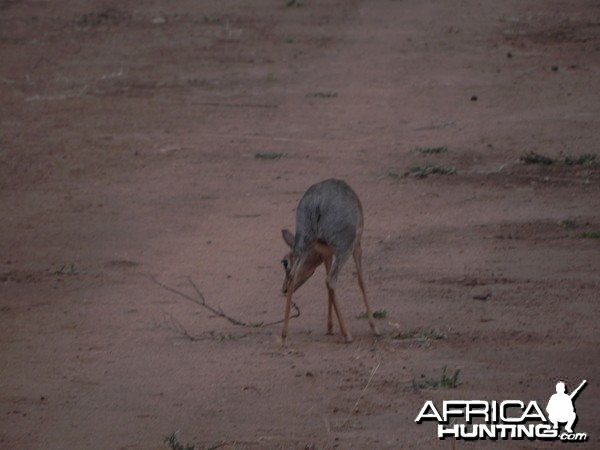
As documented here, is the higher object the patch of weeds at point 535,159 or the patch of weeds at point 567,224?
the patch of weeds at point 567,224

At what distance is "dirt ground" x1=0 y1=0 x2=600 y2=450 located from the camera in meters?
7.44

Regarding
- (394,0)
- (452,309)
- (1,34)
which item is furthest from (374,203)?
(394,0)

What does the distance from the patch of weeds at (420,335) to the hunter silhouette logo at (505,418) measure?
4.53 feet

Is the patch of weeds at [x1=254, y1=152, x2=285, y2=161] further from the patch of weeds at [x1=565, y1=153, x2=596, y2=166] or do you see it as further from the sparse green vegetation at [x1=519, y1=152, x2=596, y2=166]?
the patch of weeds at [x1=565, y1=153, x2=596, y2=166]

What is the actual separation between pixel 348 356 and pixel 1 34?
703 inches

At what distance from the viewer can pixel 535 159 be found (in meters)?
14.3

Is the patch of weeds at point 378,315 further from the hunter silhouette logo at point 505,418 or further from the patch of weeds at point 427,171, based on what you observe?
the patch of weeds at point 427,171

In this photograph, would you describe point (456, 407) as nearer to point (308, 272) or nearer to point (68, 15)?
point (308, 272)

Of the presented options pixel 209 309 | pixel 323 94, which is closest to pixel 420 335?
pixel 209 309

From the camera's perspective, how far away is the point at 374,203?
41.9 ft

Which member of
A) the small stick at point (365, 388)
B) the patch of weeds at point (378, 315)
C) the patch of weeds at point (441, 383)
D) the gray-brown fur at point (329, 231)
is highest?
the gray-brown fur at point (329, 231)

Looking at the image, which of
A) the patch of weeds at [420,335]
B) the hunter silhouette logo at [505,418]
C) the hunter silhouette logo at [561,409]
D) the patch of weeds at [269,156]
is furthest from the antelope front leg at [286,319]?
the patch of weeds at [269,156]

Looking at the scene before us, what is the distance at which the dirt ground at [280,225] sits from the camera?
24.4 ft

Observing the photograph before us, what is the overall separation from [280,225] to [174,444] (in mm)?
5487
